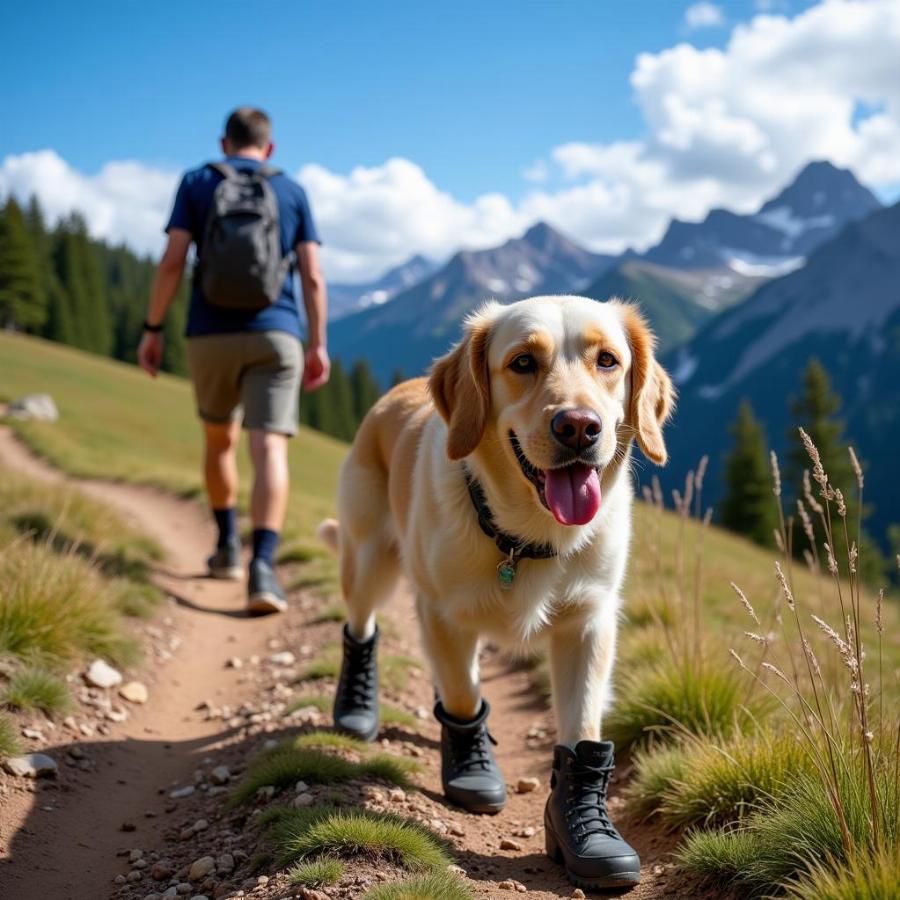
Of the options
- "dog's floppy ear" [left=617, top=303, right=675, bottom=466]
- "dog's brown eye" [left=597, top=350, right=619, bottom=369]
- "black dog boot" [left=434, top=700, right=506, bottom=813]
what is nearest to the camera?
"dog's brown eye" [left=597, top=350, right=619, bottom=369]

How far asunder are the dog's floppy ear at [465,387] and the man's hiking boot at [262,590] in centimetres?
328

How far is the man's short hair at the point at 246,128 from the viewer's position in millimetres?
6344

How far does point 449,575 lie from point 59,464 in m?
14.3

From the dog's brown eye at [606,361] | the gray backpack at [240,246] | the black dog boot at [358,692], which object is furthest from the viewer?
the gray backpack at [240,246]

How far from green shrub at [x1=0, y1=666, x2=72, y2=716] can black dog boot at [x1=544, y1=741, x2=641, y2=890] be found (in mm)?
2342

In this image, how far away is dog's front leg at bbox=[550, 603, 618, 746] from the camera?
10.7 feet

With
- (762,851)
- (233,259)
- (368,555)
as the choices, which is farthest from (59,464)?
(762,851)

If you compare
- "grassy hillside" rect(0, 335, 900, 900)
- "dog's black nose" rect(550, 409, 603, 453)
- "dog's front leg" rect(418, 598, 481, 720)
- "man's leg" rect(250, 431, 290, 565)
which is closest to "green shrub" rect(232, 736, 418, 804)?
"dog's front leg" rect(418, 598, 481, 720)

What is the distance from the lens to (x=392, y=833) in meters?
2.87

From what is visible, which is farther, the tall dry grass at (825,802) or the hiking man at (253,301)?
the hiking man at (253,301)

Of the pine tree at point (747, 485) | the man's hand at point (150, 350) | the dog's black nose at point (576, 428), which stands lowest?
the pine tree at point (747, 485)

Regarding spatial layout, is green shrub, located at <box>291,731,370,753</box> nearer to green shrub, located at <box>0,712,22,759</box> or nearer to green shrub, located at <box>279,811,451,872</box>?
green shrub, located at <box>279,811,451,872</box>

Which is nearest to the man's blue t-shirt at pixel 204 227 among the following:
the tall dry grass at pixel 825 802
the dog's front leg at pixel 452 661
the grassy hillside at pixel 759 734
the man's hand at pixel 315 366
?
the man's hand at pixel 315 366

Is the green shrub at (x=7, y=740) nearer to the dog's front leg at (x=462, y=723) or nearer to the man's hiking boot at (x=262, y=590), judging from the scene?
the dog's front leg at (x=462, y=723)
